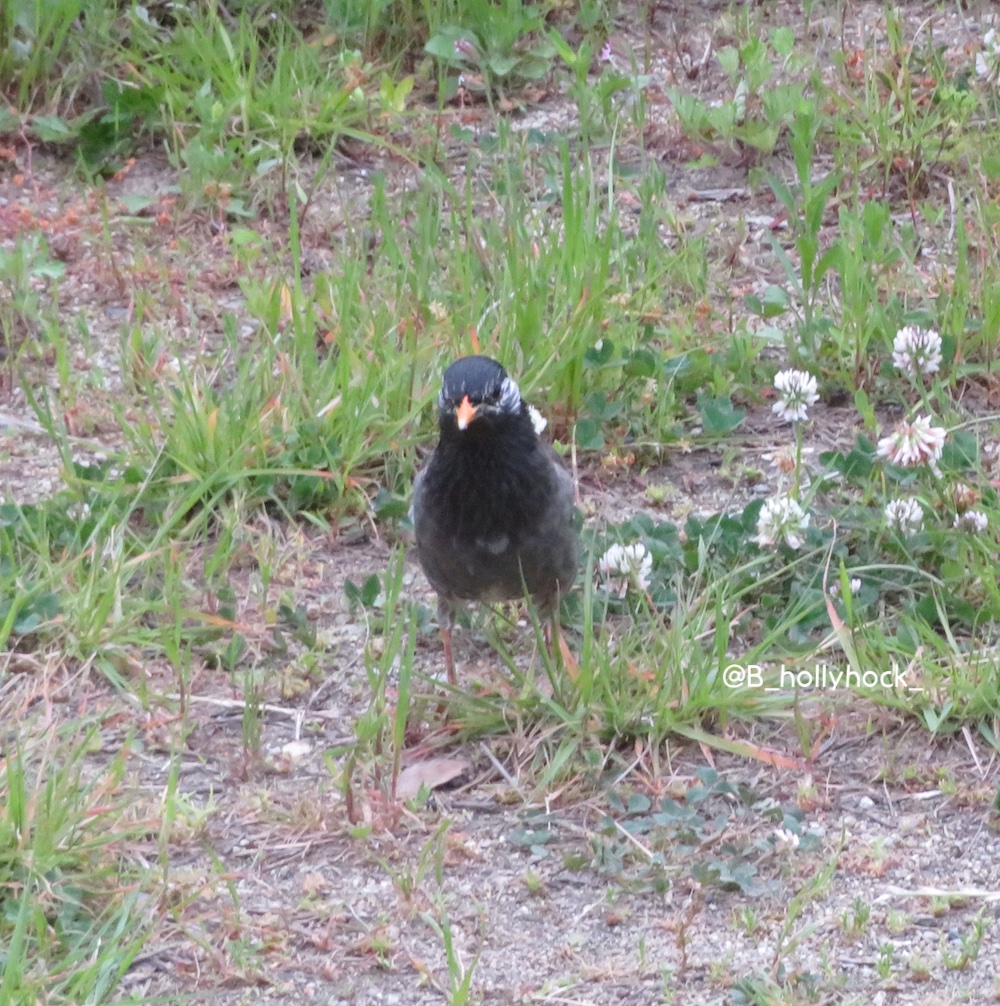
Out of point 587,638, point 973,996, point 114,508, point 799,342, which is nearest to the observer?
point 973,996

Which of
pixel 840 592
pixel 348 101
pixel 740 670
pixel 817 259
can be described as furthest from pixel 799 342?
pixel 348 101

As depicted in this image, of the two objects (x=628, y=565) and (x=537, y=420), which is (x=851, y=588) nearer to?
(x=628, y=565)

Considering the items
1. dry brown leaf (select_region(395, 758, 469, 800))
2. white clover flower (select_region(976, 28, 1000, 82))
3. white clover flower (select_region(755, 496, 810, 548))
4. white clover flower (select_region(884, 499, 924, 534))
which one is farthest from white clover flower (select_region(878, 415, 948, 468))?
white clover flower (select_region(976, 28, 1000, 82))

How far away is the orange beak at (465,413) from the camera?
440 cm

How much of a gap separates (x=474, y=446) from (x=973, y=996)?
1939 mm

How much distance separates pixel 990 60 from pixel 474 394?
12.5ft

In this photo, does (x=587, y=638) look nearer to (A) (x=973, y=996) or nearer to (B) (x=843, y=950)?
(B) (x=843, y=950)

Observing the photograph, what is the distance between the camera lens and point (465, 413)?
4.41 m

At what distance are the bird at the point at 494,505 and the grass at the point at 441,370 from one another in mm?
178

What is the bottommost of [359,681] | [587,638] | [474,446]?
[359,681]

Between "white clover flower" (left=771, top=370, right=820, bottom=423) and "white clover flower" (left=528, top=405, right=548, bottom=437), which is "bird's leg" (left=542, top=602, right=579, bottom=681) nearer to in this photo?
"white clover flower" (left=528, top=405, right=548, bottom=437)

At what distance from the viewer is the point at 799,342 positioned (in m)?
6.22

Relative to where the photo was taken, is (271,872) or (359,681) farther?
(359,681)

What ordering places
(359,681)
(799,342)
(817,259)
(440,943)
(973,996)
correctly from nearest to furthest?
1. (973,996)
2. (440,943)
3. (359,681)
4. (799,342)
5. (817,259)
